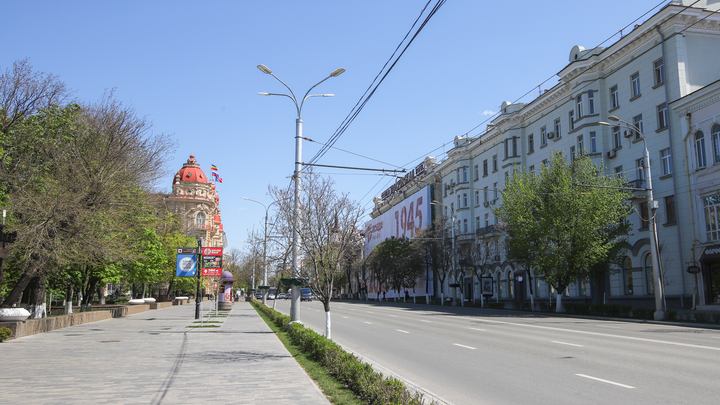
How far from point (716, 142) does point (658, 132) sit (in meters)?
4.53

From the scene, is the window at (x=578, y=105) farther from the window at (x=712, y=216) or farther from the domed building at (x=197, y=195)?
the domed building at (x=197, y=195)

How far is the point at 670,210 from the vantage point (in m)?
32.8

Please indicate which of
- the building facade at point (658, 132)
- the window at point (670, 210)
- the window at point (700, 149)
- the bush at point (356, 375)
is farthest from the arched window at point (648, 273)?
the bush at point (356, 375)

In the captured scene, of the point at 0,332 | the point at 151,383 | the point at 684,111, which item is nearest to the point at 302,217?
the point at 151,383

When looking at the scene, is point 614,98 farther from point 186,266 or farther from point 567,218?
point 186,266

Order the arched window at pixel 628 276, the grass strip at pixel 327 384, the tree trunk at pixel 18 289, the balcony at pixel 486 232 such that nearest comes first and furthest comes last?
the grass strip at pixel 327 384 → the tree trunk at pixel 18 289 → the arched window at pixel 628 276 → the balcony at pixel 486 232

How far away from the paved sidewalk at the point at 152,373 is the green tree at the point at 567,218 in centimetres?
2172

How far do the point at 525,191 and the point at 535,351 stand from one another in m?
22.2

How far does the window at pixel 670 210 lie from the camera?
32.3 meters

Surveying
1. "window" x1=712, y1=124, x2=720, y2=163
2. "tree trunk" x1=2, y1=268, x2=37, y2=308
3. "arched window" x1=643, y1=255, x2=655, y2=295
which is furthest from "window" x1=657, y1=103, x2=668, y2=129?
"tree trunk" x1=2, y1=268, x2=37, y2=308

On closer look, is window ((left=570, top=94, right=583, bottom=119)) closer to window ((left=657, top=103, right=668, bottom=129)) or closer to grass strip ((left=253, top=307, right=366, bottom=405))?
window ((left=657, top=103, right=668, bottom=129))

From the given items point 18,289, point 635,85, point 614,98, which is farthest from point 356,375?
point 614,98

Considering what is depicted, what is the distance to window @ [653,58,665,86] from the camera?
3350 centimetres

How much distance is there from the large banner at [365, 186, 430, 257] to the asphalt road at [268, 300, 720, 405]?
148ft
